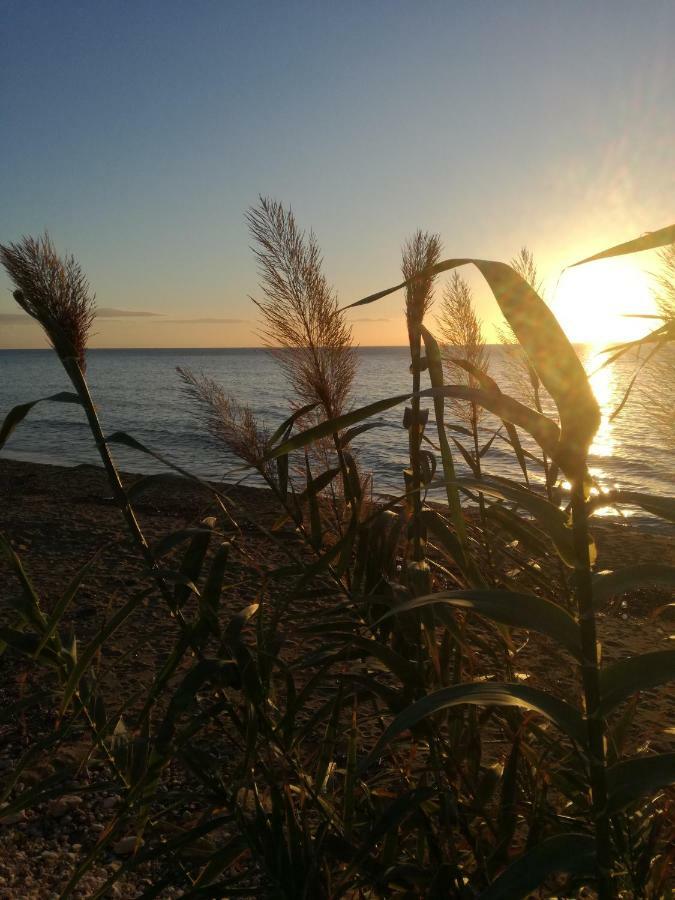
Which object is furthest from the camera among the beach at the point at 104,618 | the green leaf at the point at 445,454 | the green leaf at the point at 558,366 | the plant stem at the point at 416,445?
the beach at the point at 104,618

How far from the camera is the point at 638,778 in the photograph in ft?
2.00

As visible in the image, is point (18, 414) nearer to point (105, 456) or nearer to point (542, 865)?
point (105, 456)

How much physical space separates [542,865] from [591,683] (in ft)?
0.58

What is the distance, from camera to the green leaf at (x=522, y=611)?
0.55 m

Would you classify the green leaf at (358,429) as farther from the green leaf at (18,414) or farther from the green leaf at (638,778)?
the green leaf at (638,778)

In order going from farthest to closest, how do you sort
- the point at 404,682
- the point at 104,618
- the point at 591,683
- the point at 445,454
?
1. the point at 104,618
2. the point at 404,682
3. the point at 445,454
4. the point at 591,683

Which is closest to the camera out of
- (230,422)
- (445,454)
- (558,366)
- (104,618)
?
(558,366)

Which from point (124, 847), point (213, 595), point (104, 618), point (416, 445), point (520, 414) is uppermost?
point (520, 414)

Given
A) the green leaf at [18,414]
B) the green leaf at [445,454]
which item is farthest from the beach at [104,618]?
the green leaf at [445,454]

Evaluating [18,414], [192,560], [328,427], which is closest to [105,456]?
[18,414]

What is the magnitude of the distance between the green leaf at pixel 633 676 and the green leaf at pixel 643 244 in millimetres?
325

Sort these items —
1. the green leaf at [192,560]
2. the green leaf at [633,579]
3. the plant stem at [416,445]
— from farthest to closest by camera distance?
the green leaf at [192,560] → the plant stem at [416,445] → the green leaf at [633,579]

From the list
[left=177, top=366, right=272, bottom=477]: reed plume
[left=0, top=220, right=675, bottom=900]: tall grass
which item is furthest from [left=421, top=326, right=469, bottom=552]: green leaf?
[left=177, top=366, right=272, bottom=477]: reed plume

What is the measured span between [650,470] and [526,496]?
15436 mm
